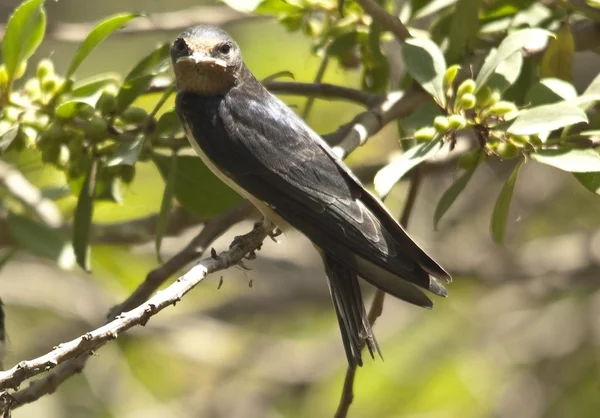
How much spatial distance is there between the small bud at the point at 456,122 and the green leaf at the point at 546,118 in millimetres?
106

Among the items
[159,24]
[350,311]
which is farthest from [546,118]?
[159,24]

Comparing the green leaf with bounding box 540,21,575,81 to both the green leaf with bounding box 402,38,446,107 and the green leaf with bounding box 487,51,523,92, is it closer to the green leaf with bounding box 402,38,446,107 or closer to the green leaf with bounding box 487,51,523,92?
the green leaf with bounding box 487,51,523,92

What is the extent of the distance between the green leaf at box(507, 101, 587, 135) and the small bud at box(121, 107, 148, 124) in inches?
38.1

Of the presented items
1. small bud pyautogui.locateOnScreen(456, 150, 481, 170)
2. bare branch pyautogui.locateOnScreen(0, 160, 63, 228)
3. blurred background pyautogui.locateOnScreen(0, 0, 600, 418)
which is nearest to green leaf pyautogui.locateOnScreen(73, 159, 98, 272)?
bare branch pyautogui.locateOnScreen(0, 160, 63, 228)

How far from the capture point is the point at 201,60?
273cm

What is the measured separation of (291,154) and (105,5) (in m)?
4.15

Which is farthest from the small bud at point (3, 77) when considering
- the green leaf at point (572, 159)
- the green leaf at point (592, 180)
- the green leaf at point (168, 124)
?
the green leaf at point (592, 180)

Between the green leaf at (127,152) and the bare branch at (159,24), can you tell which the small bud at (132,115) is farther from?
the bare branch at (159,24)

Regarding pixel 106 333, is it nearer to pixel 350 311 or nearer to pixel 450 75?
pixel 350 311

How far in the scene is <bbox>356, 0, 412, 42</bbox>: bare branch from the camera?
2.65m

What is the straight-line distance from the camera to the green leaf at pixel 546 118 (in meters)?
2.25

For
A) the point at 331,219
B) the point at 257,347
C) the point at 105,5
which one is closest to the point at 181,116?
the point at 331,219

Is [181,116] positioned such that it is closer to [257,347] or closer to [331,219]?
[331,219]

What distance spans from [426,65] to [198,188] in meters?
0.80
